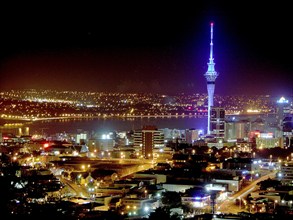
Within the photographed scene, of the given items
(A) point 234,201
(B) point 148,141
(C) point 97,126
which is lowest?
(A) point 234,201

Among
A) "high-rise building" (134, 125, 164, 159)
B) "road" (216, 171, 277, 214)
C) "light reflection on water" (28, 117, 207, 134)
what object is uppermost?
"light reflection on water" (28, 117, 207, 134)

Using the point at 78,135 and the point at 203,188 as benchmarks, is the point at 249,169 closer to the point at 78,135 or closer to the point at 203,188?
the point at 203,188

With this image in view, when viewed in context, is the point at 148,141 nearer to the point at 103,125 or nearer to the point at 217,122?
the point at 217,122

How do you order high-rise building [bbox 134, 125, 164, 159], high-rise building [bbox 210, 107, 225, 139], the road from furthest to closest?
high-rise building [bbox 210, 107, 225, 139], high-rise building [bbox 134, 125, 164, 159], the road

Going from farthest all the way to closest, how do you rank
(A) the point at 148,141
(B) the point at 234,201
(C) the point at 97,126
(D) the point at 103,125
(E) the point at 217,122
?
(D) the point at 103,125, (C) the point at 97,126, (E) the point at 217,122, (A) the point at 148,141, (B) the point at 234,201

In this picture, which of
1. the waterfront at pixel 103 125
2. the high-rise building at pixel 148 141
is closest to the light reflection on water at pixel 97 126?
the waterfront at pixel 103 125

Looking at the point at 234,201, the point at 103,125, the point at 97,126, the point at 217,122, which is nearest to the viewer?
the point at 234,201

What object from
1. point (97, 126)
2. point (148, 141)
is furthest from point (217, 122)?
point (97, 126)

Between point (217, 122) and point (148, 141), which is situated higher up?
point (217, 122)

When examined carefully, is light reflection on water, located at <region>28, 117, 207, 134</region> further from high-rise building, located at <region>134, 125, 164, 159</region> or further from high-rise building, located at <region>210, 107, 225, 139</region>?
high-rise building, located at <region>134, 125, 164, 159</region>

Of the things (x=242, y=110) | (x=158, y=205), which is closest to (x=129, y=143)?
(x=158, y=205)

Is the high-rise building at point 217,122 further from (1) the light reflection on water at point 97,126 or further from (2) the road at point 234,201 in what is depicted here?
(2) the road at point 234,201

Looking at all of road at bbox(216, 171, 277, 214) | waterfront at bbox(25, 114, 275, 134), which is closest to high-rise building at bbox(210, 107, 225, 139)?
waterfront at bbox(25, 114, 275, 134)
